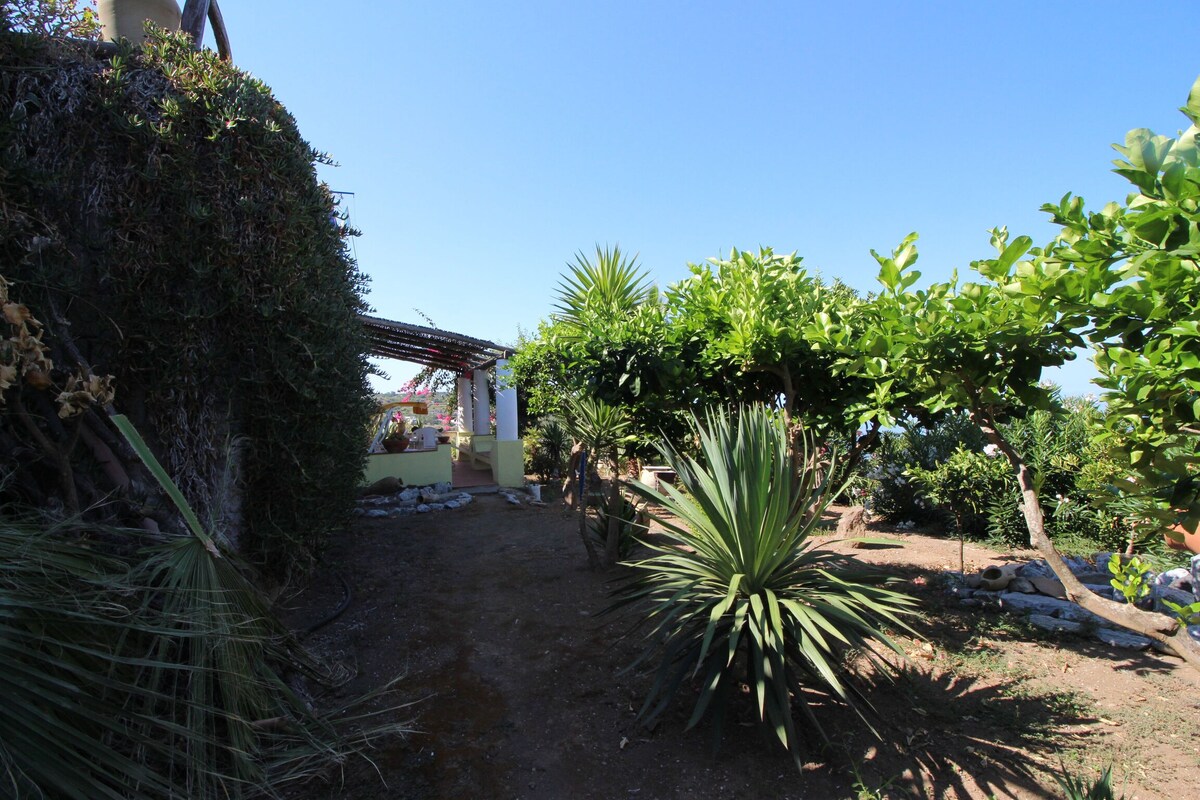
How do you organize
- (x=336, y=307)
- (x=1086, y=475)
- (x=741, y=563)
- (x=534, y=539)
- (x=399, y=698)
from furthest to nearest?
(x=534, y=539) < (x=1086, y=475) < (x=336, y=307) < (x=399, y=698) < (x=741, y=563)

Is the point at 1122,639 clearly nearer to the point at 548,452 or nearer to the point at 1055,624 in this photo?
the point at 1055,624

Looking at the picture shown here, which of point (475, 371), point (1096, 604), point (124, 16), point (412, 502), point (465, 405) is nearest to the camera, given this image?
point (1096, 604)

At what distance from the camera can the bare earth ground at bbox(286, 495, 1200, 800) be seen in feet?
9.16

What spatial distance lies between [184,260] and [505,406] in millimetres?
8440

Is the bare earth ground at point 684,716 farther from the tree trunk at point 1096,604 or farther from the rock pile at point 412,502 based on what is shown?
the rock pile at point 412,502

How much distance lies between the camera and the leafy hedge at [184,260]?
3.37 metres

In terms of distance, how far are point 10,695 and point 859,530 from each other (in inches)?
301

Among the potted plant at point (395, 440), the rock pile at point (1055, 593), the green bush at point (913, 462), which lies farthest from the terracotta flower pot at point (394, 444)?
the rock pile at point (1055, 593)

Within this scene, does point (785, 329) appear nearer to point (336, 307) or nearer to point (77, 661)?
point (336, 307)

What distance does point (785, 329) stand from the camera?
4.20 metres

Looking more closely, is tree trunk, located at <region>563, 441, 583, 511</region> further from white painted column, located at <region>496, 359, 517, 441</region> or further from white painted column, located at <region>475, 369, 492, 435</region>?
white painted column, located at <region>475, 369, 492, 435</region>

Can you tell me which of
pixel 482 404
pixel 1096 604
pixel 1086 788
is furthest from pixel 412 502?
pixel 1096 604

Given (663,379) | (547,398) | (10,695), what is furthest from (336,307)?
(547,398)

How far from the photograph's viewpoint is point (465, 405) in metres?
18.7
